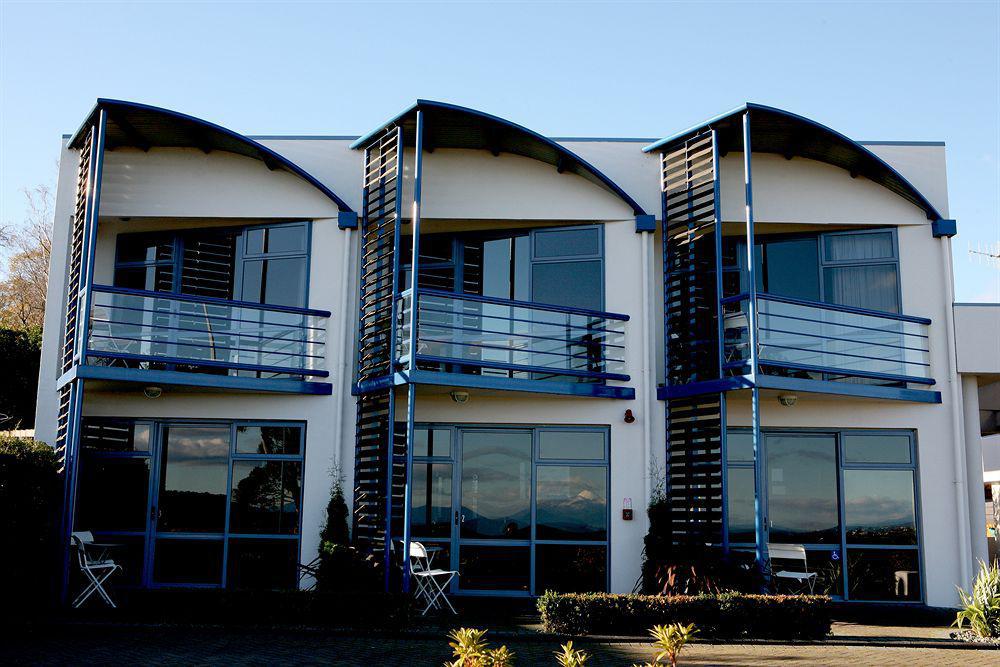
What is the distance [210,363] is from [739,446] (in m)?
6.74

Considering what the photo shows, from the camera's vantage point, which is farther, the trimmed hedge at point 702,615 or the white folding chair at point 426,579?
the white folding chair at point 426,579

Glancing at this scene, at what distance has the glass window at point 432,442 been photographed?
1331 centimetres

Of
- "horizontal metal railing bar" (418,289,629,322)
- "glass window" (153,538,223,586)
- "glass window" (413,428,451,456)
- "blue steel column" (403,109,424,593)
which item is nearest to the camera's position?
"blue steel column" (403,109,424,593)

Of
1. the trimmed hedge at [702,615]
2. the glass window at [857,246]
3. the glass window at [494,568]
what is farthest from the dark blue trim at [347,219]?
the glass window at [857,246]

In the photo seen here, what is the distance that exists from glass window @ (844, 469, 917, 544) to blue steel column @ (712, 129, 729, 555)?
1869mm

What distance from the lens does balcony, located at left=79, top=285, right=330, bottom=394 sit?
40.6 ft

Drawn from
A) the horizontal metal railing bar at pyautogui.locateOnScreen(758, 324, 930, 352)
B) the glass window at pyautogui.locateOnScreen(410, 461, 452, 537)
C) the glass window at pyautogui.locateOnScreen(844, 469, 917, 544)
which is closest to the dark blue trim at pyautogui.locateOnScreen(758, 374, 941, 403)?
the horizontal metal railing bar at pyautogui.locateOnScreen(758, 324, 930, 352)

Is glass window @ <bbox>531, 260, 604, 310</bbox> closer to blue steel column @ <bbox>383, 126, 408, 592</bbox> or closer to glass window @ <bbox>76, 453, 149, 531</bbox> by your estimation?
blue steel column @ <bbox>383, 126, 408, 592</bbox>

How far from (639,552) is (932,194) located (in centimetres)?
629

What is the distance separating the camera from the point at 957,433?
525 inches

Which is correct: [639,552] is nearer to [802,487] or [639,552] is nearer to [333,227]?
[802,487]

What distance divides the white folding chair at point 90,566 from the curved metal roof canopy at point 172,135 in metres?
5.00

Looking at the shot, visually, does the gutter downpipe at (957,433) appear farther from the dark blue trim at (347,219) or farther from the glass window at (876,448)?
the dark blue trim at (347,219)

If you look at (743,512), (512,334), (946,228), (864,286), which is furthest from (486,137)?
(946,228)
